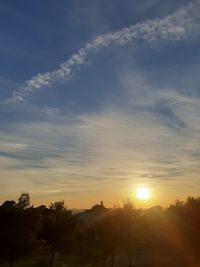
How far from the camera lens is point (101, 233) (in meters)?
61.2

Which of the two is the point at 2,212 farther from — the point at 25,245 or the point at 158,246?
the point at 158,246

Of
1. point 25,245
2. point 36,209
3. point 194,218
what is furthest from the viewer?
point 194,218

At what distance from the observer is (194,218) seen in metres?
59.0

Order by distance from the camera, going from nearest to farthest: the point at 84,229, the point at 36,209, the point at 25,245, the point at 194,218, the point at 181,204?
the point at 25,245
the point at 36,209
the point at 194,218
the point at 181,204
the point at 84,229

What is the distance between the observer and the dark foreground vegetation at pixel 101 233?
171 ft

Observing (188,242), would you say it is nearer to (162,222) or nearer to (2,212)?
(162,222)

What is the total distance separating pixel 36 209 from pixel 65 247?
9438 millimetres

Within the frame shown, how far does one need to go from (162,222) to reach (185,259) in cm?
716

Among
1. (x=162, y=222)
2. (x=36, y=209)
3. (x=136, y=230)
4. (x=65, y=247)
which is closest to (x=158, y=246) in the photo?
(x=162, y=222)

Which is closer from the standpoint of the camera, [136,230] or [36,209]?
[36,209]

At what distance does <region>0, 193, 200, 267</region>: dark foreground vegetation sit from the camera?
52125 mm

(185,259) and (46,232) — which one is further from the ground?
(46,232)

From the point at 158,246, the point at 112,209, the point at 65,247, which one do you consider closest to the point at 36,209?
the point at 65,247

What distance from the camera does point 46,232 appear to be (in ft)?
199
